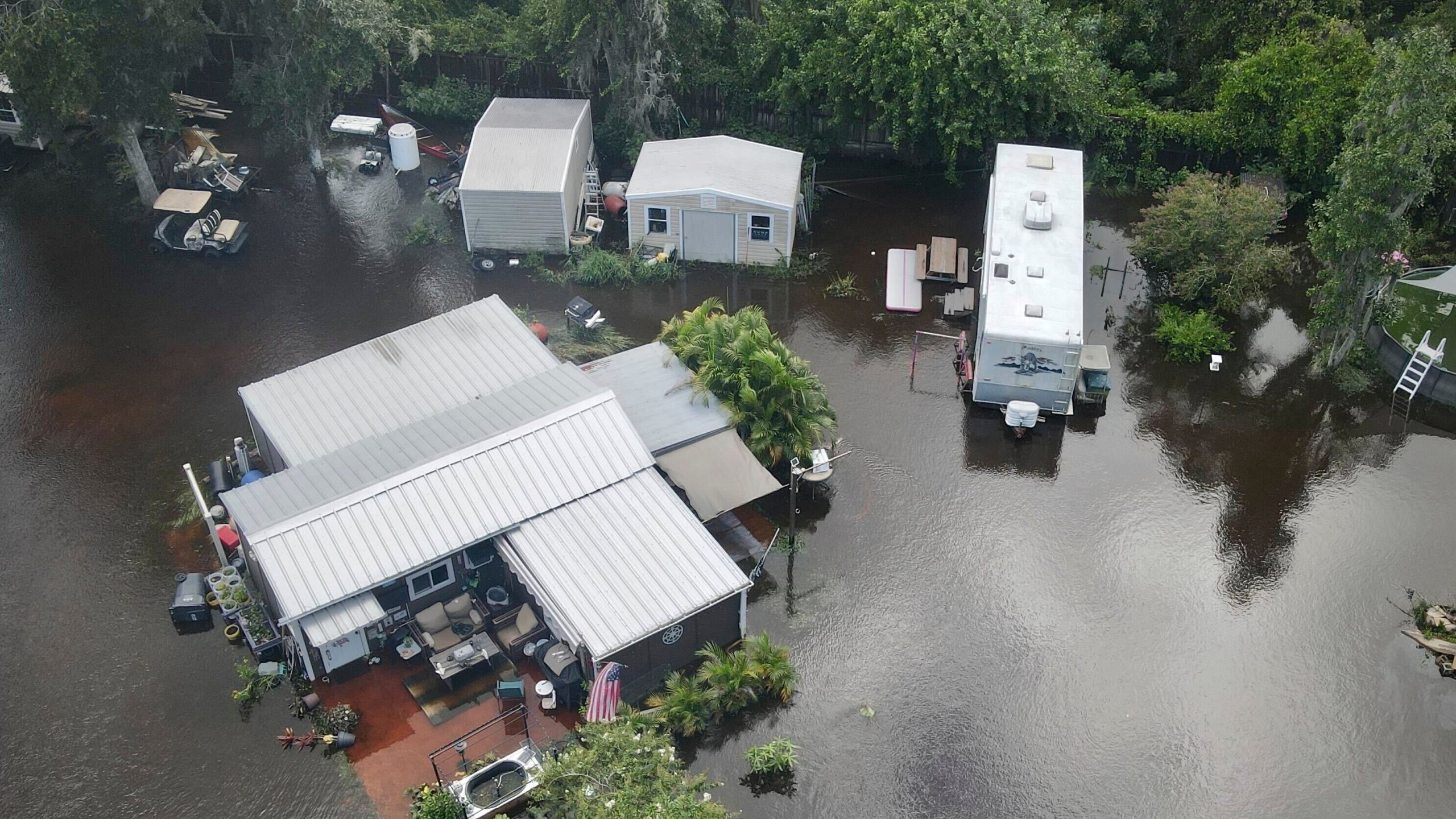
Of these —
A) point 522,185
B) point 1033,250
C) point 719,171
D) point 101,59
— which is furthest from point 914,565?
point 101,59

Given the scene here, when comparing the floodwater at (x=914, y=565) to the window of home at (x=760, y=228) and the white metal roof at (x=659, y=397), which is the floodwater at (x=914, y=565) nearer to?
the window of home at (x=760, y=228)

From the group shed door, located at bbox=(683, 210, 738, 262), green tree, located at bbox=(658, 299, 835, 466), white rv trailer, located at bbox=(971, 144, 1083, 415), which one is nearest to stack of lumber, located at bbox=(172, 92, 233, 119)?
shed door, located at bbox=(683, 210, 738, 262)

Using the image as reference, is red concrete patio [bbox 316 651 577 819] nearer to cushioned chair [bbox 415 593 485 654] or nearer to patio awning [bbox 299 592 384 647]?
cushioned chair [bbox 415 593 485 654]

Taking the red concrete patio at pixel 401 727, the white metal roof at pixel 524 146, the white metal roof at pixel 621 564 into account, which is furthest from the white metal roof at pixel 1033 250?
the red concrete patio at pixel 401 727

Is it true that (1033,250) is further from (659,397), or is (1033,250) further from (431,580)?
(431,580)

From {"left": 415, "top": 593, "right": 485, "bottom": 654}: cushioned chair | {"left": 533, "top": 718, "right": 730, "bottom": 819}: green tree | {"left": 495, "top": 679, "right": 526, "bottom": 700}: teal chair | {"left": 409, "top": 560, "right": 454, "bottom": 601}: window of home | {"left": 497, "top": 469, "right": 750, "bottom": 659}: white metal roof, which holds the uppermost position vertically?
{"left": 497, "top": 469, "right": 750, "bottom": 659}: white metal roof
